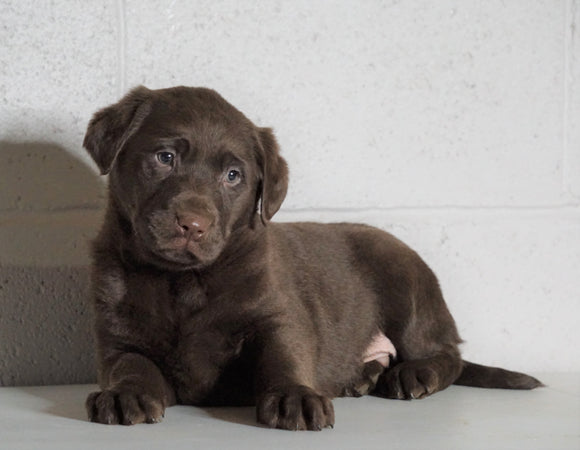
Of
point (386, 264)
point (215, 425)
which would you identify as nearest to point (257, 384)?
point (215, 425)

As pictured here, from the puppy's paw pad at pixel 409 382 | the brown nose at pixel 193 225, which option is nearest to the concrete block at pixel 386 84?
the puppy's paw pad at pixel 409 382

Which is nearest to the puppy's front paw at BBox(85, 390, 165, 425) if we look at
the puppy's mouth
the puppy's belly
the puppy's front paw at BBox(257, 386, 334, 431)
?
the puppy's front paw at BBox(257, 386, 334, 431)

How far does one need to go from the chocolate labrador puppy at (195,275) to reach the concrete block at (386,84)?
786mm

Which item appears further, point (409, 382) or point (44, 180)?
point (44, 180)

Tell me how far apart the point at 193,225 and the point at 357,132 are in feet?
4.97

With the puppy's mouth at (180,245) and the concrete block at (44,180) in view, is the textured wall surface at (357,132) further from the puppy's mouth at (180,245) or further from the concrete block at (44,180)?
the puppy's mouth at (180,245)

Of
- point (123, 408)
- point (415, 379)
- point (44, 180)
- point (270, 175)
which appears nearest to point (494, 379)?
point (415, 379)

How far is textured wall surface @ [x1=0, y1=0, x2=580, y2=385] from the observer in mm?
3855

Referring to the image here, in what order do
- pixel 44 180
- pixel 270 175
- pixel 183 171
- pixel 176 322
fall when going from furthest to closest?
pixel 44 180, pixel 270 175, pixel 176 322, pixel 183 171

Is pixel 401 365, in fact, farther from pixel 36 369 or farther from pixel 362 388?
pixel 36 369

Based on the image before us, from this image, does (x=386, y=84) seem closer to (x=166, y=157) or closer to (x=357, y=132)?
(x=357, y=132)

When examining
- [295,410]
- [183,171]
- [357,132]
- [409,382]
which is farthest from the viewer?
[357,132]

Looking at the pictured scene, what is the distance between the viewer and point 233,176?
3072 mm

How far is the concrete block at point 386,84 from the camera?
156 inches
